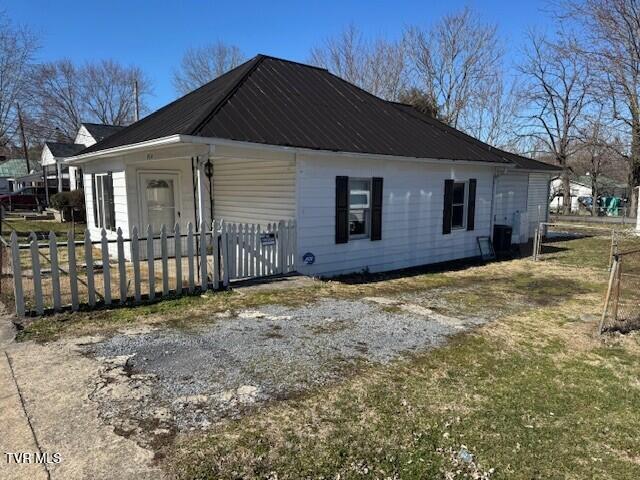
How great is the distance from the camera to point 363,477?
2633 millimetres

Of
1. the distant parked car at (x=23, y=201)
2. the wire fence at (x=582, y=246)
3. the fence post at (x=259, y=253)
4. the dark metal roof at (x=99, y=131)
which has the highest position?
the dark metal roof at (x=99, y=131)

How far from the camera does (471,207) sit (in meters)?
12.3

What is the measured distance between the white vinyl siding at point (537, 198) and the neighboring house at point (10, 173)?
52585 mm

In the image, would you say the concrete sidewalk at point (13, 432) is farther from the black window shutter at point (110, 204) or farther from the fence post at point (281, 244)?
the black window shutter at point (110, 204)

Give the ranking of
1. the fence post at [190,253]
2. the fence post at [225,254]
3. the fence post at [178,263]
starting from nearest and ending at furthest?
the fence post at [178,263]
the fence post at [190,253]
the fence post at [225,254]

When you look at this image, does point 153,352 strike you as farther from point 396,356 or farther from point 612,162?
point 612,162

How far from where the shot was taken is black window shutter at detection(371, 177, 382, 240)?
31.9 feet

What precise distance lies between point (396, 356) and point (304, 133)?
5.33 metres

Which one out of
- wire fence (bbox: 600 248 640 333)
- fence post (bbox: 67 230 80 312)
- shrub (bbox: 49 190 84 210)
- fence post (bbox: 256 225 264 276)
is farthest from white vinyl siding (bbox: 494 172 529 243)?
shrub (bbox: 49 190 84 210)

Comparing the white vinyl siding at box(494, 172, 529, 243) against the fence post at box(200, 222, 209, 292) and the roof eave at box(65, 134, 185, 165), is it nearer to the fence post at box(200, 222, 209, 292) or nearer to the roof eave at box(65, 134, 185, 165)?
the fence post at box(200, 222, 209, 292)

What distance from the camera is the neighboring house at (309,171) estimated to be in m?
8.15

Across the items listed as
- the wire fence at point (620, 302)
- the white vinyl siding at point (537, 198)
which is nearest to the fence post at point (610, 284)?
the wire fence at point (620, 302)

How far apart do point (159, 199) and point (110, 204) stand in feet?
4.36

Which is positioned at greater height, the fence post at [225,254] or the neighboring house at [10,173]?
the neighboring house at [10,173]
